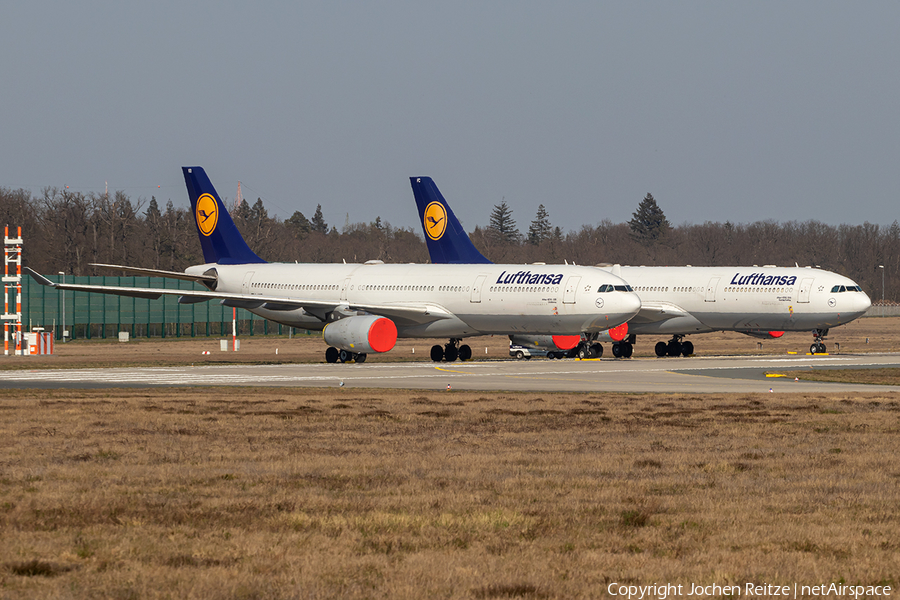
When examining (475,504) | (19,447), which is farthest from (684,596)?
(19,447)

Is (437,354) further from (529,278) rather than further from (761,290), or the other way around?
(761,290)

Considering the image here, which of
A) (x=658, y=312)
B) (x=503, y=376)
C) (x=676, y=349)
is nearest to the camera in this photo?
(x=503, y=376)

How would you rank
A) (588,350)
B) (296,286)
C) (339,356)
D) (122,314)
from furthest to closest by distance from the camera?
(122,314)
(296,286)
(588,350)
(339,356)

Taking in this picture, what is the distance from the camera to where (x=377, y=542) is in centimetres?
1014

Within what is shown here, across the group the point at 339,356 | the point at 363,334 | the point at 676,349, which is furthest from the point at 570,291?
the point at 676,349

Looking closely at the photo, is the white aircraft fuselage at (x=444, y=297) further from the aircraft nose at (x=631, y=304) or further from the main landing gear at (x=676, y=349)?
the main landing gear at (x=676, y=349)

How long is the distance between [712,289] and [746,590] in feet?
153

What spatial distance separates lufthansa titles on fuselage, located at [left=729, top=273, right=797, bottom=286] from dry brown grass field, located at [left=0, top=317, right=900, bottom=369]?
4.92m

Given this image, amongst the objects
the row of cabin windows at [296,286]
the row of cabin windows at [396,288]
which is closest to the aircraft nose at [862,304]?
the row of cabin windows at [396,288]

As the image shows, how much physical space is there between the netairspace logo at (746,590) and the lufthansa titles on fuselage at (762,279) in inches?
1798

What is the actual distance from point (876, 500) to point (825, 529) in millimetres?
1975

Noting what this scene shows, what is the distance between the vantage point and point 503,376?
36.7m

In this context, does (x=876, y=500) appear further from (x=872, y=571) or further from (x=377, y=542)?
(x=377, y=542)

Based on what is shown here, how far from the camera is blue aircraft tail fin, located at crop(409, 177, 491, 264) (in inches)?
2616
